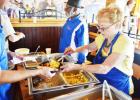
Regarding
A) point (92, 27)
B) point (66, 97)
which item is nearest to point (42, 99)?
point (66, 97)

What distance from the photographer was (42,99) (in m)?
1.23

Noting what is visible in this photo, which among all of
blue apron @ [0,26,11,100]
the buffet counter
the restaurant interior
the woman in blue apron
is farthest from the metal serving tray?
the buffet counter

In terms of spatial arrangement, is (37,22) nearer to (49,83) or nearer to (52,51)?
(52,51)

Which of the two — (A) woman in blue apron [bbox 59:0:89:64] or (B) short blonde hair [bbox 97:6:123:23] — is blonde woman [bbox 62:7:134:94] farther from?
(A) woman in blue apron [bbox 59:0:89:64]

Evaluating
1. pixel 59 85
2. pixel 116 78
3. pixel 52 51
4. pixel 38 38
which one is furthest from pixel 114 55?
pixel 38 38

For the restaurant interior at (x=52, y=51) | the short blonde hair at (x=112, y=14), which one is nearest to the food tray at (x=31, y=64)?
the restaurant interior at (x=52, y=51)

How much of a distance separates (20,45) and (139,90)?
1928 millimetres

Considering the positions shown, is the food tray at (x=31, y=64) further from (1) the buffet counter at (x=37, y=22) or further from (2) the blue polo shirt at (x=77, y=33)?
(1) the buffet counter at (x=37, y=22)

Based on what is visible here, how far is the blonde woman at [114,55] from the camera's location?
4.35 feet

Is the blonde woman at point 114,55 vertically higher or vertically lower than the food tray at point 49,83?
higher

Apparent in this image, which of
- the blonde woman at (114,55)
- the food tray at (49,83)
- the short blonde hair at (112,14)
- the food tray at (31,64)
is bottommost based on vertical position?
the food tray at (49,83)

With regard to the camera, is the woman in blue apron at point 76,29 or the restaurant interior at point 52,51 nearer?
the restaurant interior at point 52,51

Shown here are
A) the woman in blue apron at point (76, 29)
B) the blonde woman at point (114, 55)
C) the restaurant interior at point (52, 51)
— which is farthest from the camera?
the woman in blue apron at point (76, 29)

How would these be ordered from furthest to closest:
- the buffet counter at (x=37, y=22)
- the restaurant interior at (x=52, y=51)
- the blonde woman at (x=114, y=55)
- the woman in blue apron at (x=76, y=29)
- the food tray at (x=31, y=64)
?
1. the buffet counter at (x=37, y=22)
2. the woman in blue apron at (x=76, y=29)
3. the food tray at (x=31, y=64)
4. the blonde woman at (x=114, y=55)
5. the restaurant interior at (x=52, y=51)
